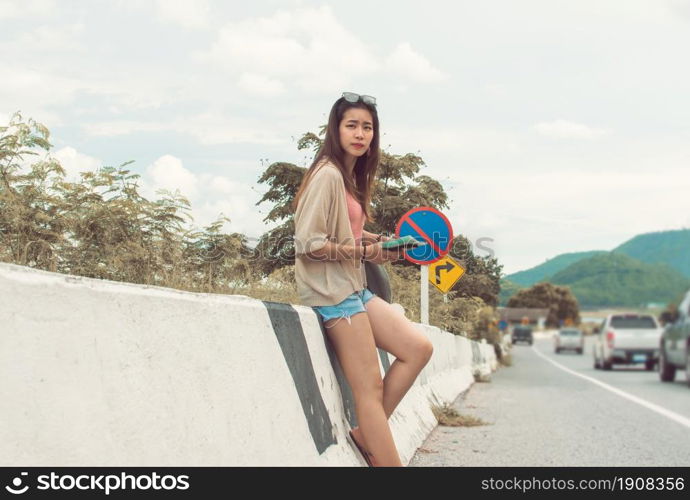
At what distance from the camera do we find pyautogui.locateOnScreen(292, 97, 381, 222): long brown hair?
160 inches

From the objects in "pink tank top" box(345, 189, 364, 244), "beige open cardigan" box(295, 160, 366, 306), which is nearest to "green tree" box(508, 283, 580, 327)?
"beige open cardigan" box(295, 160, 366, 306)

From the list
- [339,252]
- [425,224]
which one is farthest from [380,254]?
[425,224]

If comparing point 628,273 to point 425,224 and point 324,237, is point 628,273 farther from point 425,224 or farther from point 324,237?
point 425,224

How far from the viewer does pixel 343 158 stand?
4.12 metres

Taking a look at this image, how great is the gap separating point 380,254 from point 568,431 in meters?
5.82

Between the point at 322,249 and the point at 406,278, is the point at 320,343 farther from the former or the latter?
the point at 406,278

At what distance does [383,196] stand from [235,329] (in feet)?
36.1

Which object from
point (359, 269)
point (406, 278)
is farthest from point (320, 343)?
point (406, 278)

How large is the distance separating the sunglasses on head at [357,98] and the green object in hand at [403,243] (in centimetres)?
91

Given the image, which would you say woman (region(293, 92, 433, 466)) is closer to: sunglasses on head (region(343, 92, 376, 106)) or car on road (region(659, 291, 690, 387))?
sunglasses on head (region(343, 92, 376, 106))

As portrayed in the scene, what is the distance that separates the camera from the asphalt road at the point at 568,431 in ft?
22.3

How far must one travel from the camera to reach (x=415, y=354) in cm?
414

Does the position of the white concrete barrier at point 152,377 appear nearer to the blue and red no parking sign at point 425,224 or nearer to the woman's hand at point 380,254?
the woman's hand at point 380,254
